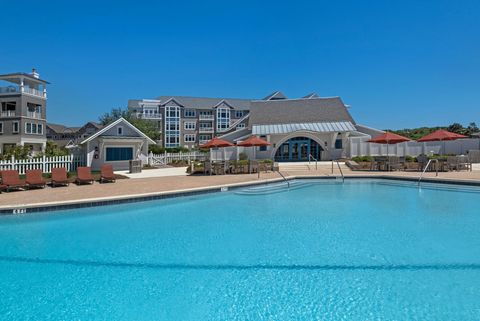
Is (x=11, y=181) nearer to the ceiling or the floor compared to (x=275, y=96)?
nearer to the floor

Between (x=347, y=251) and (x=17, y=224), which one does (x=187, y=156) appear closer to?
(x=17, y=224)

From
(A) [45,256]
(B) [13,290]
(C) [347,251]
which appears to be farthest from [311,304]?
(A) [45,256]

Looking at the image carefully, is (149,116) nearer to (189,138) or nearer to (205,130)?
(189,138)

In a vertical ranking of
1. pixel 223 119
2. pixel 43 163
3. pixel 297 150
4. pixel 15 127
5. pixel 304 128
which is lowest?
pixel 43 163

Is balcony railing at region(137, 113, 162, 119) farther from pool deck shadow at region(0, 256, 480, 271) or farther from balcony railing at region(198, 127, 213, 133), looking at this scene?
pool deck shadow at region(0, 256, 480, 271)

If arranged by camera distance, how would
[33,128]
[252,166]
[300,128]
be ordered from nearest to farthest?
[252,166]
[300,128]
[33,128]

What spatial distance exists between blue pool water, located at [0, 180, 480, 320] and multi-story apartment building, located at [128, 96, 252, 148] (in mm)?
50800

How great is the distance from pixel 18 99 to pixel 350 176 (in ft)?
141

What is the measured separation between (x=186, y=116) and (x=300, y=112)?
1247 inches

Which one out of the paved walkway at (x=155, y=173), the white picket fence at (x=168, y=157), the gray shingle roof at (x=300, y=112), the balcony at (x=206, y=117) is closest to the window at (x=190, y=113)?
the balcony at (x=206, y=117)

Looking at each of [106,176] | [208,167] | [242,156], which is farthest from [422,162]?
[106,176]

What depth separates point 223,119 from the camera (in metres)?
62.8

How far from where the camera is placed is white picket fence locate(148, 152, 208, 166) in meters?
29.9

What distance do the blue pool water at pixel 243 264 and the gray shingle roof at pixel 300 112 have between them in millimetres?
25318
